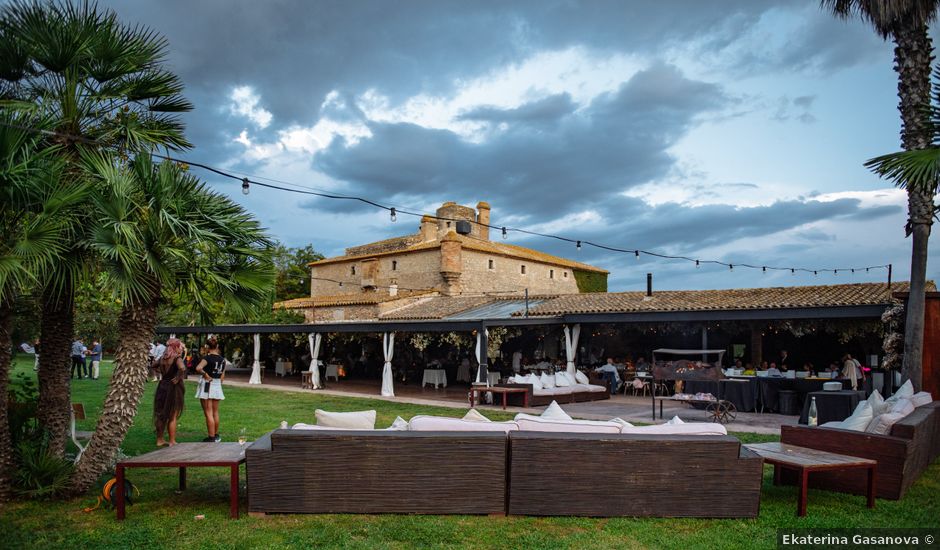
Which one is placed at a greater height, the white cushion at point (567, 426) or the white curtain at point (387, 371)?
the white cushion at point (567, 426)

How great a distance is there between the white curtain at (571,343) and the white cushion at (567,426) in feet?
33.5

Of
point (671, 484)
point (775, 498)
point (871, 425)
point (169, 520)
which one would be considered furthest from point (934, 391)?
point (169, 520)

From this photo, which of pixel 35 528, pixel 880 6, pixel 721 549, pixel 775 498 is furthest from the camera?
pixel 880 6

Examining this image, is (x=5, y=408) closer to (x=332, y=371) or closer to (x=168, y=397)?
(x=168, y=397)

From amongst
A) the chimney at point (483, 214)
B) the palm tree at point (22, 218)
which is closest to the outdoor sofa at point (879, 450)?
the palm tree at point (22, 218)

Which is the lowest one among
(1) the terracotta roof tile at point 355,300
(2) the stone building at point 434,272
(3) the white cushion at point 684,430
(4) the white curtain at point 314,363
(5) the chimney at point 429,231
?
(4) the white curtain at point 314,363

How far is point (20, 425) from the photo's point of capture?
230 inches

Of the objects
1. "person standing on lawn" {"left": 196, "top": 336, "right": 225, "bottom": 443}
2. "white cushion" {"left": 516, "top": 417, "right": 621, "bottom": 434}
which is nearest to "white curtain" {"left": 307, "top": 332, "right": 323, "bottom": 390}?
"person standing on lawn" {"left": 196, "top": 336, "right": 225, "bottom": 443}

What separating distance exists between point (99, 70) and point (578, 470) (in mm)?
5558

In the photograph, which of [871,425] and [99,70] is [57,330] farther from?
[871,425]

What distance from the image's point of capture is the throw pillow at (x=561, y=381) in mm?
14172

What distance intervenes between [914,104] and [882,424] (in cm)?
571

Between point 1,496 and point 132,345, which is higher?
point 132,345

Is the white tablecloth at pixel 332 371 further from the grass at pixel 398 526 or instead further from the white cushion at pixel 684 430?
the white cushion at pixel 684 430
